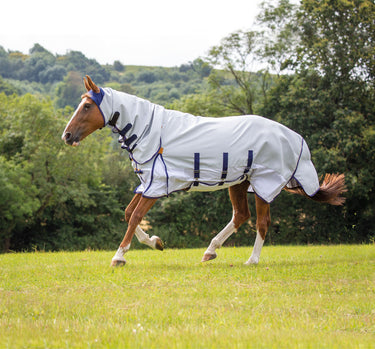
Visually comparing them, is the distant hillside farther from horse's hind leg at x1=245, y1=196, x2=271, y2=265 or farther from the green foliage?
horse's hind leg at x1=245, y1=196, x2=271, y2=265

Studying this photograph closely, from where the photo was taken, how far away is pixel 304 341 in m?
3.74

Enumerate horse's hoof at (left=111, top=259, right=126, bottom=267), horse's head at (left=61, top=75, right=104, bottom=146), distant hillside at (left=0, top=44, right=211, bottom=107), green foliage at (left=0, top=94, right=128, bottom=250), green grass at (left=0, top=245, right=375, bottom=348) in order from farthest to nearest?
distant hillside at (left=0, top=44, right=211, bottom=107) < green foliage at (left=0, top=94, right=128, bottom=250) < horse's hoof at (left=111, top=259, right=126, bottom=267) < horse's head at (left=61, top=75, right=104, bottom=146) < green grass at (left=0, top=245, right=375, bottom=348)

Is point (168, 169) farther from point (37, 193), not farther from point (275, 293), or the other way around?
point (37, 193)

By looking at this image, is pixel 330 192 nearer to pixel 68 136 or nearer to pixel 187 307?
pixel 68 136

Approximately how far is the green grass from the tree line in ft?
45.5

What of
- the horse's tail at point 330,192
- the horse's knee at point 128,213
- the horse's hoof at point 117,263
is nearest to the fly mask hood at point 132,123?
the horse's knee at point 128,213

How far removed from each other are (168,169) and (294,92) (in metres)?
16.8

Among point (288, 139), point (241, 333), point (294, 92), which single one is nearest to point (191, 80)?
point (294, 92)

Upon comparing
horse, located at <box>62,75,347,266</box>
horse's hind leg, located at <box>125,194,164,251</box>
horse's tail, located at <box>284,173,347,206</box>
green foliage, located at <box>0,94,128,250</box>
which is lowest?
green foliage, located at <box>0,94,128,250</box>

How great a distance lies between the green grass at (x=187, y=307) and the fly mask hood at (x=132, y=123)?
1.82 m

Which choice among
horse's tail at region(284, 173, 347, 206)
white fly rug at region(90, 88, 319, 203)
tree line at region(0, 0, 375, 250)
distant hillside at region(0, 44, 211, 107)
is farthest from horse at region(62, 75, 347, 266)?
distant hillside at region(0, 44, 211, 107)

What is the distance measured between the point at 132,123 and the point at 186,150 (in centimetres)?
93

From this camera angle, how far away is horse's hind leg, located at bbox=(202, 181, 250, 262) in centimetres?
845

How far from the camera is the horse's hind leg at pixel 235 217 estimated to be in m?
8.45
